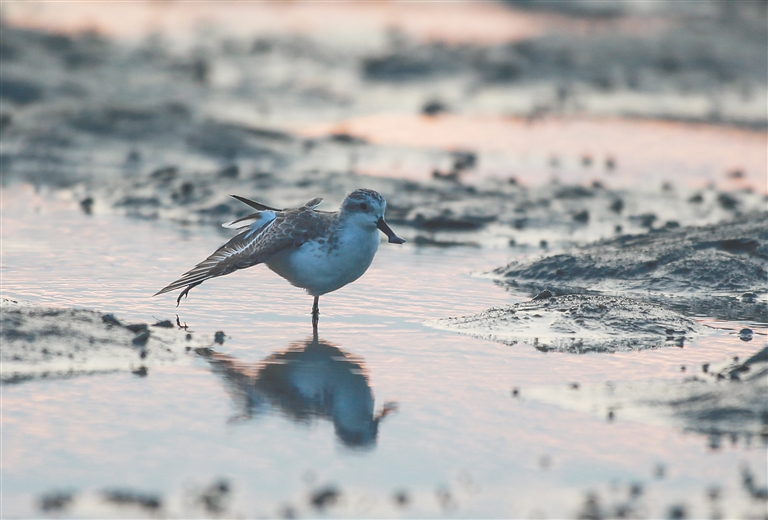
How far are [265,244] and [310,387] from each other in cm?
167

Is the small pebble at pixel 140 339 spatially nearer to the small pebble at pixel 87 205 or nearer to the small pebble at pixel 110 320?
the small pebble at pixel 110 320

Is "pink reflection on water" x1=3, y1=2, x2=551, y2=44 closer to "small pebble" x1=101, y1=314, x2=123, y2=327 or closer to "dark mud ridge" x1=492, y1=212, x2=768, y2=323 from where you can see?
"dark mud ridge" x1=492, y1=212, x2=768, y2=323

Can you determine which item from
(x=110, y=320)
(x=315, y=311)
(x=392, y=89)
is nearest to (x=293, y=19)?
(x=392, y=89)

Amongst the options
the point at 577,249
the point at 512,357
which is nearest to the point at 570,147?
the point at 577,249

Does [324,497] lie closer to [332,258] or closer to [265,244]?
[332,258]

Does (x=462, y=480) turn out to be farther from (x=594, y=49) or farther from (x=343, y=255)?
(x=594, y=49)

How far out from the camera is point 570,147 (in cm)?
1750

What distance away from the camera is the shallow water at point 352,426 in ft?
18.0

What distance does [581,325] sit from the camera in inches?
336

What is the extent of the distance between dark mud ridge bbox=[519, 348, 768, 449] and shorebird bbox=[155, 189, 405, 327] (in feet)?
6.67

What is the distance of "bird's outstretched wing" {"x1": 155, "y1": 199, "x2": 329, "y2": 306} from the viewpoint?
840cm

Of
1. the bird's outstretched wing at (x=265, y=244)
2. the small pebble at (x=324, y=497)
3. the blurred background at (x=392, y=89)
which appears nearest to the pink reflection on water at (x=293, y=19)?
the blurred background at (x=392, y=89)

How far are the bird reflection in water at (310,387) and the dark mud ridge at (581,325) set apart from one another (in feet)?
4.22

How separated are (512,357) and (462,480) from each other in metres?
2.25
